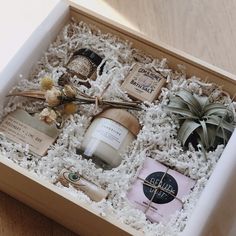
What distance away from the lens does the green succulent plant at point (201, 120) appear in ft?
3.74

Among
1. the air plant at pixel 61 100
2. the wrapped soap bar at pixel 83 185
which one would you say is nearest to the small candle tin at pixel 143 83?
the air plant at pixel 61 100

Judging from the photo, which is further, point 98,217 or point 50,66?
point 50,66

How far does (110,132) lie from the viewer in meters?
1.12

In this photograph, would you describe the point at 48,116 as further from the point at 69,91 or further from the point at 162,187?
the point at 162,187

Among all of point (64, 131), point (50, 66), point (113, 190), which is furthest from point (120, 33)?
point (113, 190)

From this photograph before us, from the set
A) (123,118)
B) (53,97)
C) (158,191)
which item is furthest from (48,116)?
(158,191)

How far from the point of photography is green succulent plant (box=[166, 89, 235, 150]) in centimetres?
114

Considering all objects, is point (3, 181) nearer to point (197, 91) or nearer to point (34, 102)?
point (34, 102)

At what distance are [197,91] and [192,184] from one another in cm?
24

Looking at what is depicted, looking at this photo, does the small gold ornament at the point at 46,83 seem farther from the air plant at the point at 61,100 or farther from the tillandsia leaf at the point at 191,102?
the tillandsia leaf at the point at 191,102

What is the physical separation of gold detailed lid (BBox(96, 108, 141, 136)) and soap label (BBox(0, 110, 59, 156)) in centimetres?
12

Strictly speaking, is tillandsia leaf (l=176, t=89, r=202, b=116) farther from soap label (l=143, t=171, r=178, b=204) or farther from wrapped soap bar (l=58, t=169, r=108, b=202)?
wrapped soap bar (l=58, t=169, r=108, b=202)

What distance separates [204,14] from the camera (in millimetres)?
1563

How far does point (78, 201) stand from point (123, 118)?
0.23 meters
